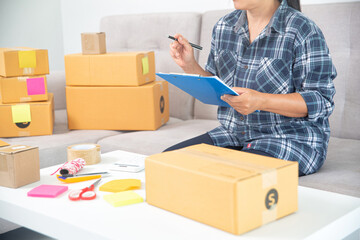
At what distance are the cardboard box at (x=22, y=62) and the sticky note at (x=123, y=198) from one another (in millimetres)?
1162

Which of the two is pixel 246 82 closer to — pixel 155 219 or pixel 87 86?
pixel 155 219

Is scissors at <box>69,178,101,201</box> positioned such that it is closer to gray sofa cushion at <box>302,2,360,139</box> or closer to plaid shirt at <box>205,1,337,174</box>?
plaid shirt at <box>205,1,337,174</box>

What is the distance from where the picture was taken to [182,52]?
1.57 meters

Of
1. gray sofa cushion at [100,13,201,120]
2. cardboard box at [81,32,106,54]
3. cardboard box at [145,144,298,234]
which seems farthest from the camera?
gray sofa cushion at [100,13,201,120]

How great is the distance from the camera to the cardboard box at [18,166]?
1139 millimetres

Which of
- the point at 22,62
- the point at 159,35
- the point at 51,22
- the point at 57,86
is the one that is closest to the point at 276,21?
the point at 159,35

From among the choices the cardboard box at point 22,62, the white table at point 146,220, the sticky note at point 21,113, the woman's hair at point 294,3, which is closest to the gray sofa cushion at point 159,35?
the cardboard box at point 22,62

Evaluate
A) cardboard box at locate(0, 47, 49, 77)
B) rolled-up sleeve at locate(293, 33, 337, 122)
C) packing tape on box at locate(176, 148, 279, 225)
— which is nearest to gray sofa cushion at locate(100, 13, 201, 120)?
cardboard box at locate(0, 47, 49, 77)

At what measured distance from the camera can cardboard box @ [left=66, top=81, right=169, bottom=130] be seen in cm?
205

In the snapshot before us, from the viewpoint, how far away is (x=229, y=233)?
818 mm

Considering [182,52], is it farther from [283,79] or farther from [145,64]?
[145,64]

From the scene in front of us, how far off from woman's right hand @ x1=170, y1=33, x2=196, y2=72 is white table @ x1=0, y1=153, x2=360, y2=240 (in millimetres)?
608

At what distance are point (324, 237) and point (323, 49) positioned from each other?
2.24 ft

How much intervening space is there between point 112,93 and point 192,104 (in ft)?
1.41
